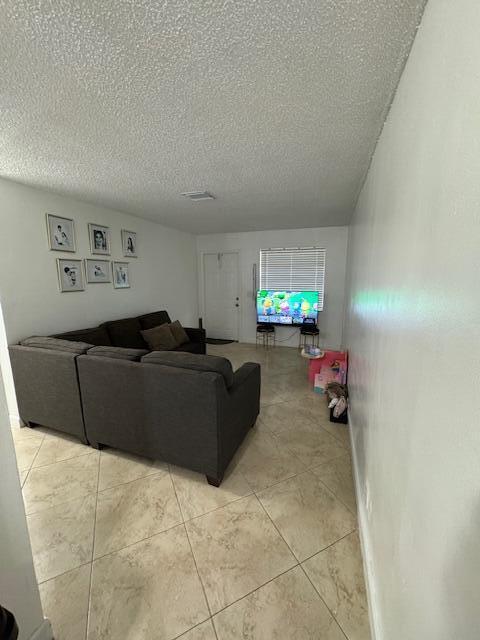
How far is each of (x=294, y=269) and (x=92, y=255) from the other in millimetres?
3456

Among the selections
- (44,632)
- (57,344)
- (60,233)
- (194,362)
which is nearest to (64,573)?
(44,632)

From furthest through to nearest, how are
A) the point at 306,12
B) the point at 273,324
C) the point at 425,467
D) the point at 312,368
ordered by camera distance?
the point at 273,324 → the point at 312,368 → the point at 306,12 → the point at 425,467

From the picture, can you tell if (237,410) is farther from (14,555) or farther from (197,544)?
(14,555)

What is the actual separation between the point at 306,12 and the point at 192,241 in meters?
4.89

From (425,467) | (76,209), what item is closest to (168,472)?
(425,467)

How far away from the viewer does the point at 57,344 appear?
223cm

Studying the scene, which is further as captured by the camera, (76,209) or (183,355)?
(76,209)

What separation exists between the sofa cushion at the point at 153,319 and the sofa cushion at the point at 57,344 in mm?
1490

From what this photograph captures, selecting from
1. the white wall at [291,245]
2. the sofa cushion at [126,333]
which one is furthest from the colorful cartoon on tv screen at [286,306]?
the sofa cushion at [126,333]

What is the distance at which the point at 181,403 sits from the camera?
5.61 feet

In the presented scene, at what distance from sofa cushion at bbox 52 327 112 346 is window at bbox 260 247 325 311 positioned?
3.13m

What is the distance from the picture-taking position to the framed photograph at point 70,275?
2.87 metres

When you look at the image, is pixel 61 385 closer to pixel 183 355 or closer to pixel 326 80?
pixel 183 355

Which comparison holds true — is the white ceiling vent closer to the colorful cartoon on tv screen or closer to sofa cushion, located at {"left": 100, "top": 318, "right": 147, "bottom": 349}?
sofa cushion, located at {"left": 100, "top": 318, "right": 147, "bottom": 349}
